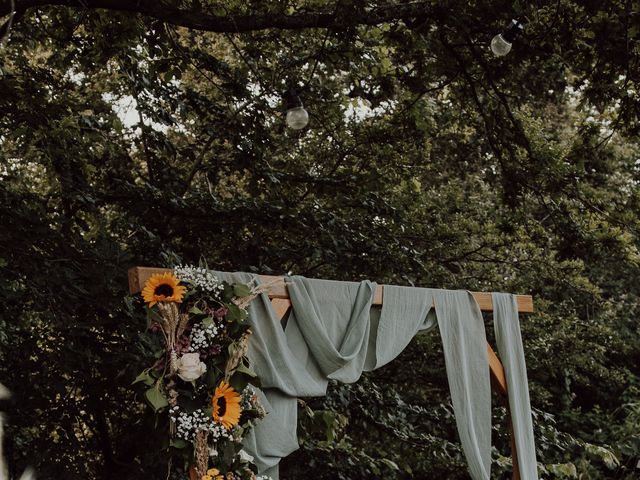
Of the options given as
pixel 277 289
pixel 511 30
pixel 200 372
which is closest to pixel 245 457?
pixel 200 372

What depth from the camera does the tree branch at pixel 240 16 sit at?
326cm

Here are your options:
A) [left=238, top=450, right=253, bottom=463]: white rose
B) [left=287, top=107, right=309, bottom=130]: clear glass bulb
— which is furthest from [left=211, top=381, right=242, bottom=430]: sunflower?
[left=287, top=107, right=309, bottom=130]: clear glass bulb

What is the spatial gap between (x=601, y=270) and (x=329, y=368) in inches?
281

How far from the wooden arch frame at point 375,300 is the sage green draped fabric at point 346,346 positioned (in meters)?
0.04

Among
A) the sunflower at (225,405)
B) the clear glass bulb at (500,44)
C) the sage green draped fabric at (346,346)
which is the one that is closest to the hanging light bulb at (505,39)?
the clear glass bulb at (500,44)

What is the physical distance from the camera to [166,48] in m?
4.36

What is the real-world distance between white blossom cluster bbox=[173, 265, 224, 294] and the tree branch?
3.46 feet

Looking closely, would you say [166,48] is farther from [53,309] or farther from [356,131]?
[356,131]

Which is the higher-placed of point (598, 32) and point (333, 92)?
point (333, 92)

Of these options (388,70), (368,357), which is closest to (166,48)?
(388,70)

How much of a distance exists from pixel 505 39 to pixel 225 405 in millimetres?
2170

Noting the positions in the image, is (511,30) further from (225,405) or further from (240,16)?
(225,405)

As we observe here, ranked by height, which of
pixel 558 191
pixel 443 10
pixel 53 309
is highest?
pixel 443 10

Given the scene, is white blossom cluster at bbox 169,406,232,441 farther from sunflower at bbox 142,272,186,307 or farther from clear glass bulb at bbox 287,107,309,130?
clear glass bulb at bbox 287,107,309,130
